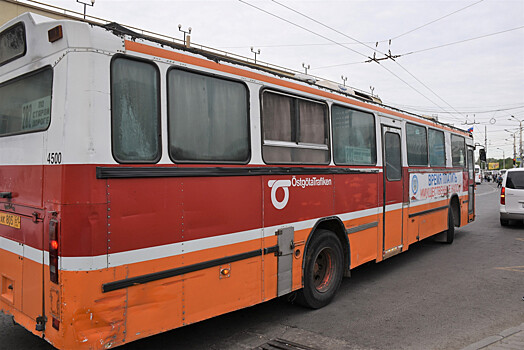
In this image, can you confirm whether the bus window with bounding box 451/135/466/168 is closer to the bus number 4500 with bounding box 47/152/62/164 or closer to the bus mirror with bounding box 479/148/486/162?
the bus mirror with bounding box 479/148/486/162

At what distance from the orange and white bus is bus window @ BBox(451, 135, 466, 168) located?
6784 millimetres

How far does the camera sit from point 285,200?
4797 millimetres

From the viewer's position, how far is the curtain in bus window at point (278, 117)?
4.62 m

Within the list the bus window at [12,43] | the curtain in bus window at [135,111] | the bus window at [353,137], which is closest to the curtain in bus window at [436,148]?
the bus window at [353,137]

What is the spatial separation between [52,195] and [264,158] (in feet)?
7.25

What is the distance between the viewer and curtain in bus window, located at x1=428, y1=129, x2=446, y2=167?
9.10m

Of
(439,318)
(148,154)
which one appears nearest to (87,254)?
(148,154)

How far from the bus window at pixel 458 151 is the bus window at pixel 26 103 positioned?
9.97m

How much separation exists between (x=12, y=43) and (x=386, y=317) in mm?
5248

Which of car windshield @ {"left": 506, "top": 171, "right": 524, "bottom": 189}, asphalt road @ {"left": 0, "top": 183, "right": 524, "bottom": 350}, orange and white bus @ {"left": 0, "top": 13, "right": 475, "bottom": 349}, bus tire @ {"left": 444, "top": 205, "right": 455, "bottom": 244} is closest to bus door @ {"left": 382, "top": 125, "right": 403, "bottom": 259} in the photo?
asphalt road @ {"left": 0, "top": 183, "right": 524, "bottom": 350}

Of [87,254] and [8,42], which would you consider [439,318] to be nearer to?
[87,254]

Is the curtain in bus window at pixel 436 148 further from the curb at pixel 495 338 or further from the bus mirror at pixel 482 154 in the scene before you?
the curb at pixel 495 338

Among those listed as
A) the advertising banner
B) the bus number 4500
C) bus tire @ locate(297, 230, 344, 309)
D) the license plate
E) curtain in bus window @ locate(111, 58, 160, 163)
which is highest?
curtain in bus window @ locate(111, 58, 160, 163)

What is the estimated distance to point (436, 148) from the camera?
9.42 m
